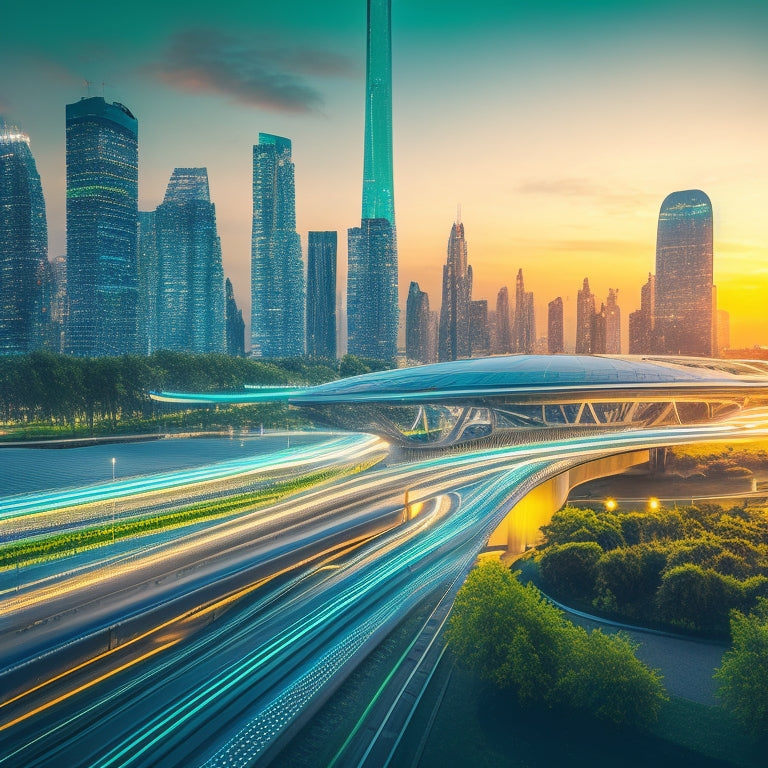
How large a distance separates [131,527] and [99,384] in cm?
4990

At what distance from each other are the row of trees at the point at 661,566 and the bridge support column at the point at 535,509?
2.37 metres

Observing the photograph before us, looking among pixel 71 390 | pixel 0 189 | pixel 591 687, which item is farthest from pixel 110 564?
pixel 0 189

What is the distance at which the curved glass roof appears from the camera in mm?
49750

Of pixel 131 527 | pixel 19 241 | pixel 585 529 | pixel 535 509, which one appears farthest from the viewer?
pixel 19 241

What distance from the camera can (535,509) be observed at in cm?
3500

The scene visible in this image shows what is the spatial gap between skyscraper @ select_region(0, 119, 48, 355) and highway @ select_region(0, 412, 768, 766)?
160742 mm

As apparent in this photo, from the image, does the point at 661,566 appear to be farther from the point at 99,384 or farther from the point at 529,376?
the point at 99,384

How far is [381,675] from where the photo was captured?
53.4ft

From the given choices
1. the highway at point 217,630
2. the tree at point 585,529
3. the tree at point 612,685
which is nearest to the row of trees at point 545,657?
the tree at point 612,685

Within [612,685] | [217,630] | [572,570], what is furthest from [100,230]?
[612,685]

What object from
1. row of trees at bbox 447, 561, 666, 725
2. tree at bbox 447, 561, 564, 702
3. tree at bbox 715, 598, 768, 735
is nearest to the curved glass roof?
tree at bbox 447, 561, 564, 702

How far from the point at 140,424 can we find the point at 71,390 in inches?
325

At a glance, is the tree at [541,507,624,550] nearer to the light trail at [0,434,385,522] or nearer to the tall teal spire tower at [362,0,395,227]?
the light trail at [0,434,385,522]

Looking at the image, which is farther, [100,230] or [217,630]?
[100,230]
